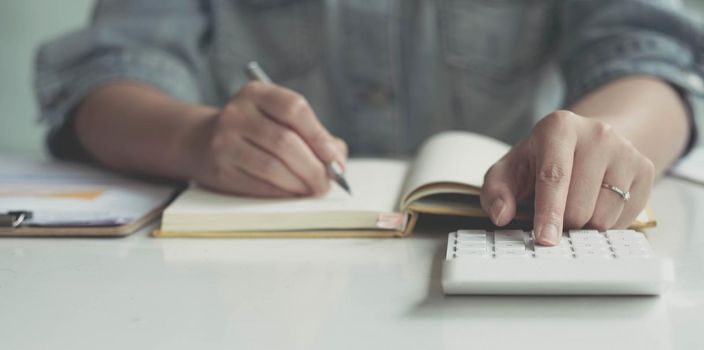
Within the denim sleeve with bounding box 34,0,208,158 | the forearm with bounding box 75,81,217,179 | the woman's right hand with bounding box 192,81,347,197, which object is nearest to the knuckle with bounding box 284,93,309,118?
the woman's right hand with bounding box 192,81,347,197

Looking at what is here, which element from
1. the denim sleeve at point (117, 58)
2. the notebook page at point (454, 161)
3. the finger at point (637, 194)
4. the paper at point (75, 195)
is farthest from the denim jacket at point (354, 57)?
the finger at point (637, 194)

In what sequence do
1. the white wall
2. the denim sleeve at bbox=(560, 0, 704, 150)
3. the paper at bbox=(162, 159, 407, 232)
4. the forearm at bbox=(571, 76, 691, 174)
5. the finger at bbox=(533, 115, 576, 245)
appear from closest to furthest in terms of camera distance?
1. the finger at bbox=(533, 115, 576, 245)
2. the paper at bbox=(162, 159, 407, 232)
3. the forearm at bbox=(571, 76, 691, 174)
4. the denim sleeve at bbox=(560, 0, 704, 150)
5. the white wall

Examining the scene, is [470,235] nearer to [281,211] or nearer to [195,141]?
[281,211]

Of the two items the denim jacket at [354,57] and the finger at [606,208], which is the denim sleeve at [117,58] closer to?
the denim jacket at [354,57]

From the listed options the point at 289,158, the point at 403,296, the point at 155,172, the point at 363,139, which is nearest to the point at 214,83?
the point at 363,139

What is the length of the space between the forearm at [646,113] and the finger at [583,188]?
18 centimetres

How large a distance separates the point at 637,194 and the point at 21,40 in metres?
1.59

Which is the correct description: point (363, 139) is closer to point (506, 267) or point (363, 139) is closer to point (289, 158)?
point (289, 158)

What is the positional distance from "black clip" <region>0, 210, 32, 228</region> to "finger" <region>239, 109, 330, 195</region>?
209 millimetres

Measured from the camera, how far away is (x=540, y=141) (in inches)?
24.2

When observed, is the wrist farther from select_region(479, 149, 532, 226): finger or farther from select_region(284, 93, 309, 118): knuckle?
select_region(479, 149, 532, 226): finger

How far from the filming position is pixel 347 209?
0.69 metres

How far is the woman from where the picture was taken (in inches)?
24.7

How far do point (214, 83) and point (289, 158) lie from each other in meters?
0.54
